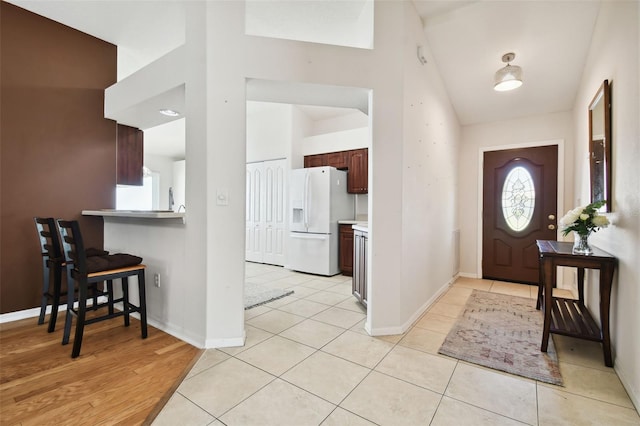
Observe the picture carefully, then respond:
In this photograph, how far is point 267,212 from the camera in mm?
5707

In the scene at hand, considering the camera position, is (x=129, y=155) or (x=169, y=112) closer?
(x=169, y=112)

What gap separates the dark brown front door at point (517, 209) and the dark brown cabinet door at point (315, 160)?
266cm

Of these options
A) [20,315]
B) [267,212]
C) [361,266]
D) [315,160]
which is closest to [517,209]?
[361,266]

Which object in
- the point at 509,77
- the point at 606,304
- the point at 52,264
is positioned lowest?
the point at 606,304

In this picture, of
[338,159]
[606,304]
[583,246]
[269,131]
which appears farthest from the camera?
[269,131]

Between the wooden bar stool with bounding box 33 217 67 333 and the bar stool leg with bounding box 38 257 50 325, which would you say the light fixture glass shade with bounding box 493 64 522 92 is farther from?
the bar stool leg with bounding box 38 257 50 325

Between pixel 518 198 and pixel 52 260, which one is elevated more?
pixel 518 198

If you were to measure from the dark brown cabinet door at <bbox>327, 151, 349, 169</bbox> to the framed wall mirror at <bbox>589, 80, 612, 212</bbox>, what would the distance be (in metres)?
3.14

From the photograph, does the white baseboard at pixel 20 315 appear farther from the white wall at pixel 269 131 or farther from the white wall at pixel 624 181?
the white wall at pixel 624 181

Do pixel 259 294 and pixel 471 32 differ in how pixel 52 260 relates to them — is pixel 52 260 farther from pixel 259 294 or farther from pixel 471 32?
pixel 471 32

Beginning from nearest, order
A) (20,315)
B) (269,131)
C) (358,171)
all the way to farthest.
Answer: (20,315)
(358,171)
(269,131)

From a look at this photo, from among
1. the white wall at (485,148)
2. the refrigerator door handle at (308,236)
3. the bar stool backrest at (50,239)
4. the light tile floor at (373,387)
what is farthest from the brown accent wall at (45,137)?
the white wall at (485,148)

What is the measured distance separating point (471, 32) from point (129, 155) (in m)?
4.23

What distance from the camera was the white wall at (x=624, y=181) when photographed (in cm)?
168
